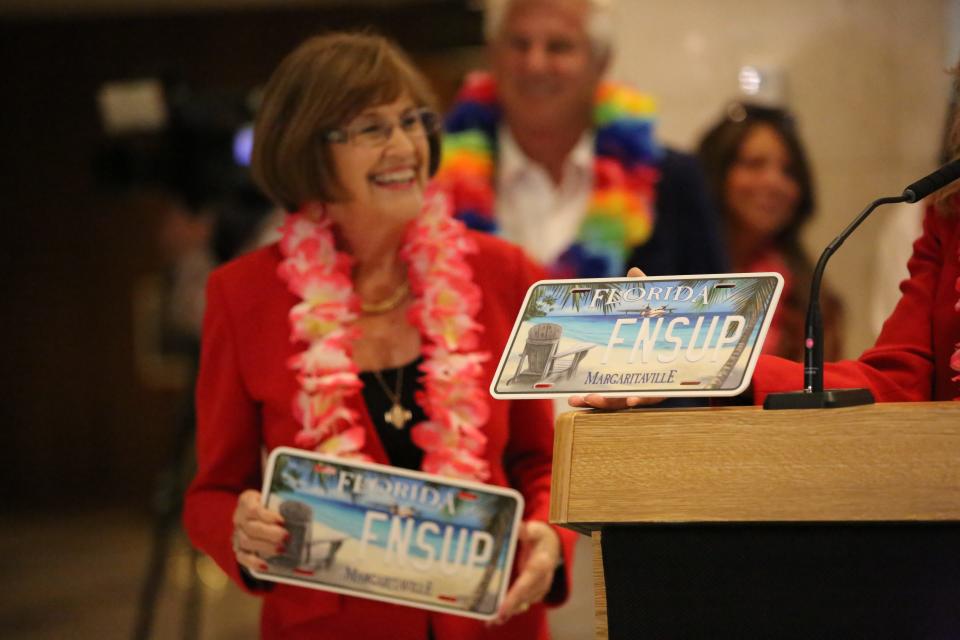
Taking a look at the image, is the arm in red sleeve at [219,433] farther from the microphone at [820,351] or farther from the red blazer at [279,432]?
the microphone at [820,351]

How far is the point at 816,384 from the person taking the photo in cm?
116

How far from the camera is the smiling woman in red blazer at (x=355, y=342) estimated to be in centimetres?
178

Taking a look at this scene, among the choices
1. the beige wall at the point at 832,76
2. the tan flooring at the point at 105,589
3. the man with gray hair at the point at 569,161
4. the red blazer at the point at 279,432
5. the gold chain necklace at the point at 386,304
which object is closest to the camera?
the red blazer at the point at 279,432

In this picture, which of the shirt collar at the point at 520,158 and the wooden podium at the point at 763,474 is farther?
the shirt collar at the point at 520,158

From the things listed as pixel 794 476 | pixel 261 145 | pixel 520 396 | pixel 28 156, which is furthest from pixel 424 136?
pixel 28 156

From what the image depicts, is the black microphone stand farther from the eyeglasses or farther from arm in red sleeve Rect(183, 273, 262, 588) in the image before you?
arm in red sleeve Rect(183, 273, 262, 588)

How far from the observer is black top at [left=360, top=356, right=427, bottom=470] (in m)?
1.82

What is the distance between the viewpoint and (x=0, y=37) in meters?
8.19

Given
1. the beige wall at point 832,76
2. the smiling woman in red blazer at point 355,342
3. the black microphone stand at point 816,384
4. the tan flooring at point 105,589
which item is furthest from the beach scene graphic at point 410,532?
the tan flooring at point 105,589

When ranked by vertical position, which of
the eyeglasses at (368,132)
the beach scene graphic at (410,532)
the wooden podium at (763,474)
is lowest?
the beach scene graphic at (410,532)

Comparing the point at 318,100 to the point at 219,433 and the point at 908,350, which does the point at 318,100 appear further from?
the point at 908,350

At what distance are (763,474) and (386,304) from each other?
92 cm

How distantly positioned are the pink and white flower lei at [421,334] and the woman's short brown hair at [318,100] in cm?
7

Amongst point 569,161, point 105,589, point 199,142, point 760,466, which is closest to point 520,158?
point 569,161
